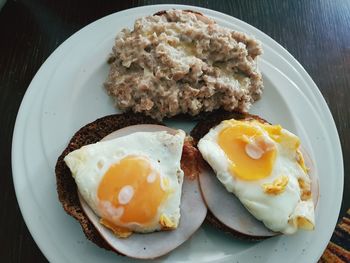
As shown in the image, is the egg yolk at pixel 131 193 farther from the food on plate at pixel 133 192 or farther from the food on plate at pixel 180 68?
the food on plate at pixel 180 68

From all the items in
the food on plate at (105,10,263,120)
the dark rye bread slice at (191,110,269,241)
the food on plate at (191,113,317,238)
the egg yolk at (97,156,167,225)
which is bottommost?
the food on plate at (191,113,317,238)

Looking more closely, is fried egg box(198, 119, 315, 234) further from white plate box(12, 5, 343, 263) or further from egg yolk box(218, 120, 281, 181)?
white plate box(12, 5, 343, 263)

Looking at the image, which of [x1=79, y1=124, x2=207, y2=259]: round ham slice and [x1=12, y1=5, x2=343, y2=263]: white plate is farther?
[x1=12, y1=5, x2=343, y2=263]: white plate

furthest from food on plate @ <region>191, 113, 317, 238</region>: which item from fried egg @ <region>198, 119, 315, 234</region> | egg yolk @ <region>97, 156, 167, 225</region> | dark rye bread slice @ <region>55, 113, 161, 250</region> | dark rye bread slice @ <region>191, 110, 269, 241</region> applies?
dark rye bread slice @ <region>55, 113, 161, 250</region>

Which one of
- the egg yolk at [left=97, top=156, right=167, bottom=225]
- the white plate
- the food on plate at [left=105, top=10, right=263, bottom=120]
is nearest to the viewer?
the egg yolk at [left=97, top=156, right=167, bottom=225]

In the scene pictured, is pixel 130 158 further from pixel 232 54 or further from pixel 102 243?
pixel 232 54

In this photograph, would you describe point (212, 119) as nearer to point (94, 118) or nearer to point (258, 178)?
point (258, 178)

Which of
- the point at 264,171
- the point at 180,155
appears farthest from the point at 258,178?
the point at 180,155
